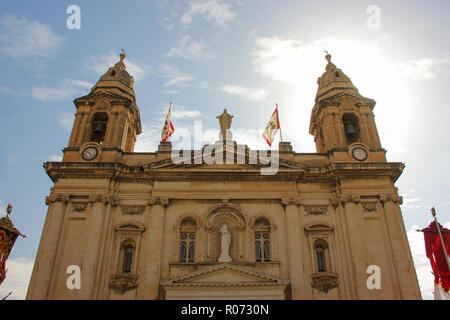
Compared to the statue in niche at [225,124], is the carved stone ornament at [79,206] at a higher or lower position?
lower

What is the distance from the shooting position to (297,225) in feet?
69.3

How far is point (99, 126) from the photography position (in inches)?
995

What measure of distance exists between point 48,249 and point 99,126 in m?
8.58

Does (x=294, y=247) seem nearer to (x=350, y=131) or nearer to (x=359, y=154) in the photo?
(x=359, y=154)

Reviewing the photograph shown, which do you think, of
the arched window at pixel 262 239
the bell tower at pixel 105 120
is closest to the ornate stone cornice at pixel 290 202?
the arched window at pixel 262 239

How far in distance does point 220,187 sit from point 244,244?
357cm

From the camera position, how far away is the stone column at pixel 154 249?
62.8ft

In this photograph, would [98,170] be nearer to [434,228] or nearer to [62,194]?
[62,194]

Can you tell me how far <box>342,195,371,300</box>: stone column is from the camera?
19.1m

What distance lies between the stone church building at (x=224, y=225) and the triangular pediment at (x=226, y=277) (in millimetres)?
49

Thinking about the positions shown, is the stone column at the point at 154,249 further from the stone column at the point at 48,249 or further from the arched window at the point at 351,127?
the arched window at the point at 351,127

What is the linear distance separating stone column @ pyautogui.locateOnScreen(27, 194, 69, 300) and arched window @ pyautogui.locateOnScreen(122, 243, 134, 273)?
11.3ft

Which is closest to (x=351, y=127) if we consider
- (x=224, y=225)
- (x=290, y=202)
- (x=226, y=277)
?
(x=290, y=202)

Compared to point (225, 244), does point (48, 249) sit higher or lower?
lower
